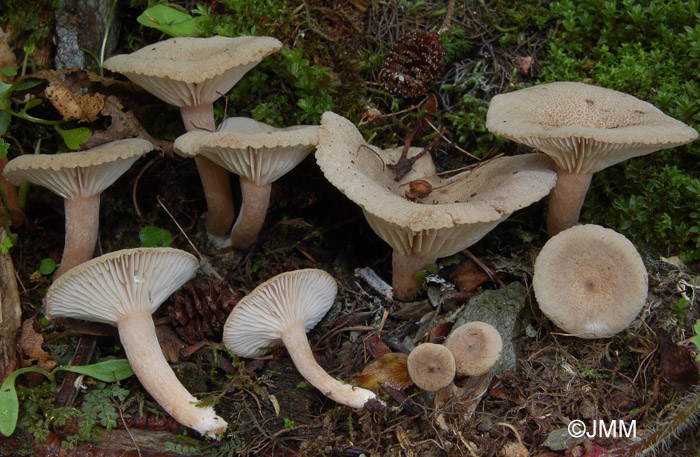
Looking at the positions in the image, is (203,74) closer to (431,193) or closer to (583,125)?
(431,193)

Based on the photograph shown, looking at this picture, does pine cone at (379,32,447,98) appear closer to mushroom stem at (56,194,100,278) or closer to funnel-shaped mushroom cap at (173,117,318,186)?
funnel-shaped mushroom cap at (173,117,318,186)

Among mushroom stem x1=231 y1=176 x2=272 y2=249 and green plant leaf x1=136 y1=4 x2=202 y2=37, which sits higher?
green plant leaf x1=136 y1=4 x2=202 y2=37

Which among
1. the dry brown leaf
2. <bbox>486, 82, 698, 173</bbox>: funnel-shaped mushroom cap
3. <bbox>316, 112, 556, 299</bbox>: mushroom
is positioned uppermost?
<bbox>486, 82, 698, 173</bbox>: funnel-shaped mushroom cap

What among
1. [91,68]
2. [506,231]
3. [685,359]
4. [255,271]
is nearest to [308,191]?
[255,271]

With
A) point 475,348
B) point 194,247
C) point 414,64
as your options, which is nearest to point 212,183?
point 194,247

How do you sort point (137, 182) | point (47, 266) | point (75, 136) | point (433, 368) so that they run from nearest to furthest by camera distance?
point (433, 368) → point (75, 136) → point (47, 266) → point (137, 182)

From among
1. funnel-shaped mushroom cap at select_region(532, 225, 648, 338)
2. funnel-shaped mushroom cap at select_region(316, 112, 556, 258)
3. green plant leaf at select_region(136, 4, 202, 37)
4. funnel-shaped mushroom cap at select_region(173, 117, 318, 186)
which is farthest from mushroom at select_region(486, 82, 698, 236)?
green plant leaf at select_region(136, 4, 202, 37)

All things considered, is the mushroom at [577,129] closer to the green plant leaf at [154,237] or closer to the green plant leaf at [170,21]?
the green plant leaf at [170,21]
